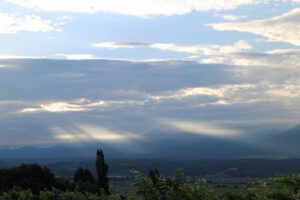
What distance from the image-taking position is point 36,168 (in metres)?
74.2

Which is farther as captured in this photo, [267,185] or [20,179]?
[20,179]

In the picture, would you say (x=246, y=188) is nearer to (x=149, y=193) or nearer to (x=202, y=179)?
(x=202, y=179)

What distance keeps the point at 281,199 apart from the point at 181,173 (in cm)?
234

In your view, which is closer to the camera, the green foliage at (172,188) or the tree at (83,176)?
the green foliage at (172,188)

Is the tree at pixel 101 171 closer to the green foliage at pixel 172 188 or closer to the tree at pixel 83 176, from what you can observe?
the tree at pixel 83 176

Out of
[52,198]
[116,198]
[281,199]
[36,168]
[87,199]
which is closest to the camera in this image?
[281,199]

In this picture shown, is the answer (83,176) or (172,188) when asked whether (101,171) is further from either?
(172,188)

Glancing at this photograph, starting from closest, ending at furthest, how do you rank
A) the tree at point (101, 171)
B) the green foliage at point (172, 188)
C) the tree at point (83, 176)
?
the green foliage at point (172, 188)
the tree at point (101, 171)
the tree at point (83, 176)

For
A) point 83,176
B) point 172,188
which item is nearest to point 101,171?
point 83,176

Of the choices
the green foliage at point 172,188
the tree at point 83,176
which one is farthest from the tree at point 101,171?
the green foliage at point 172,188

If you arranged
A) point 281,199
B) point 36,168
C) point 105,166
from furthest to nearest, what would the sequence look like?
point 36,168 < point 105,166 < point 281,199

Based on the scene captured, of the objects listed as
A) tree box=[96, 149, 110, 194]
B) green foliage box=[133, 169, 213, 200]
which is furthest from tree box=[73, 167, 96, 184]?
green foliage box=[133, 169, 213, 200]

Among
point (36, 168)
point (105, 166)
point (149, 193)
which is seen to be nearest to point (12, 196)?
point (149, 193)

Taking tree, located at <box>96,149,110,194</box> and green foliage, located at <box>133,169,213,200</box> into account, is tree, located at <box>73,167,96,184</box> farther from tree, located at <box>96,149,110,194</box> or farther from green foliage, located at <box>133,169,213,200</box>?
green foliage, located at <box>133,169,213,200</box>
